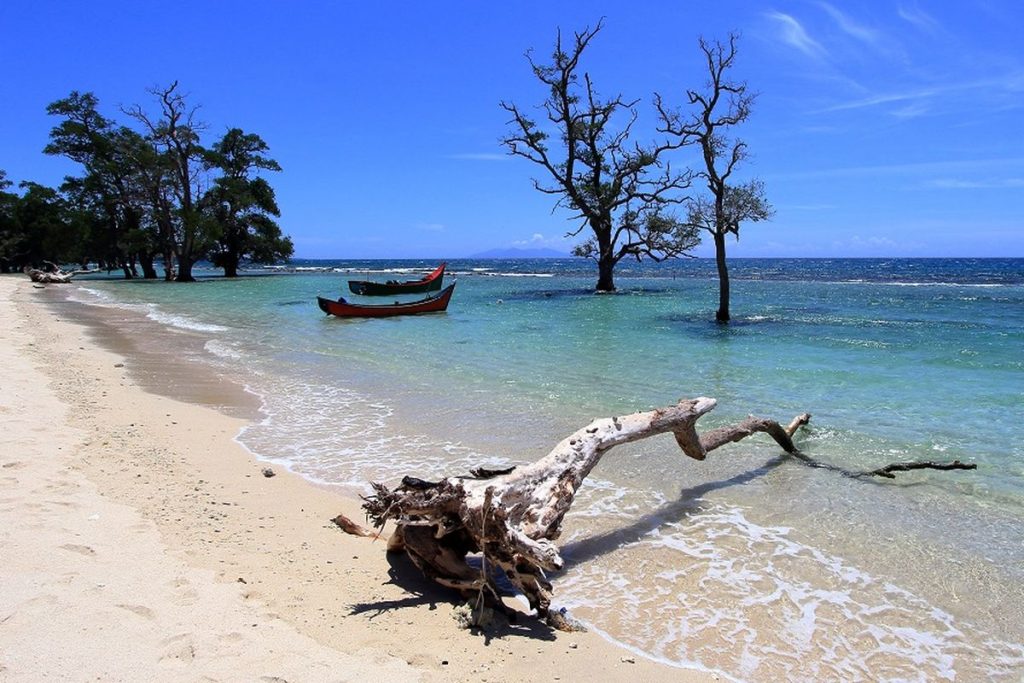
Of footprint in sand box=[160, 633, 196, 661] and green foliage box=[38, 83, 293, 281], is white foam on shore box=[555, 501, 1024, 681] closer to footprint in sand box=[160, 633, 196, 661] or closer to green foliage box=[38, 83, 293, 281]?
footprint in sand box=[160, 633, 196, 661]

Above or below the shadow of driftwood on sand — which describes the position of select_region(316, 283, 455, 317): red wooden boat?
above

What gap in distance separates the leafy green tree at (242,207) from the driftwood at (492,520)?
4986 centimetres

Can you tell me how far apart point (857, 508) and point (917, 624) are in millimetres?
1774

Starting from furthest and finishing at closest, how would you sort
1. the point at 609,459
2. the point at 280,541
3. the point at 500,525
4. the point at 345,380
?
the point at 345,380 → the point at 609,459 → the point at 280,541 → the point at 500,525

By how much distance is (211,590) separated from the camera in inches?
142

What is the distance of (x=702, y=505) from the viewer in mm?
5594

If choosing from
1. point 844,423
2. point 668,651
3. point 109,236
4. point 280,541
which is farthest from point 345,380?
point 109,236

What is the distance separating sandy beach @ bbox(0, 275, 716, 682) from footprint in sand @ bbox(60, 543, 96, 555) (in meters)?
0.02

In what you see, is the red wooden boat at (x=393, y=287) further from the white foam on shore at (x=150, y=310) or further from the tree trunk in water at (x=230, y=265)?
the tree trunk in water at (x=230, y=265)

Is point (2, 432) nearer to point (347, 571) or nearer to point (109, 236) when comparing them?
point (347, 571)

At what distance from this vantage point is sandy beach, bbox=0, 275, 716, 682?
2.94 metres

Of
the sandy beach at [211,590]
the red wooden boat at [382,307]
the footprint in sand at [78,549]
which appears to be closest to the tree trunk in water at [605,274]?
the red wooden boat at [382,307]

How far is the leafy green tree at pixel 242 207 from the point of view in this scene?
49188 mm

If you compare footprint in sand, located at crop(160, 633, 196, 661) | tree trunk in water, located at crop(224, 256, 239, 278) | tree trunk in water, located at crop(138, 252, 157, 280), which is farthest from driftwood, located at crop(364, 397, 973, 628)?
tree trunk in water, located at crop(224, 256, 239, 278)
